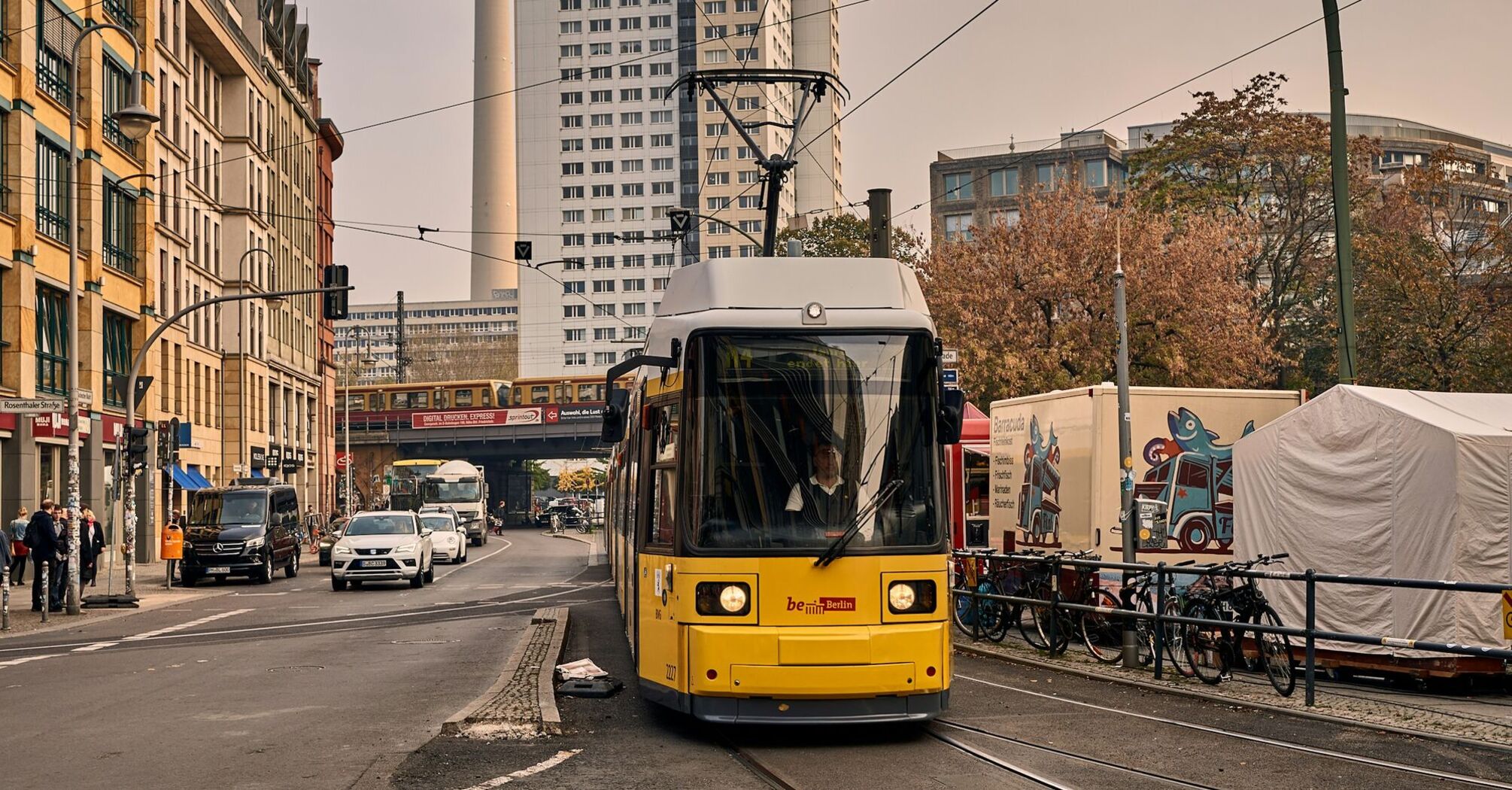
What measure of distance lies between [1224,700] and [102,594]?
25.6 meters

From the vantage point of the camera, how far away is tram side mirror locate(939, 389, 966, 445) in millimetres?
11367

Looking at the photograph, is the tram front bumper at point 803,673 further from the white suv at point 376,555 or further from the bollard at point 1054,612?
the white suv at point 376,555

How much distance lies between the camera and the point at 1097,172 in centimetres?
10419

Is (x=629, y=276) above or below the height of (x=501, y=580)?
above

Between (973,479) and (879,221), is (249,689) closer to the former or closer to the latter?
(879,221)

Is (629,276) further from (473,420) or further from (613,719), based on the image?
(613,719)

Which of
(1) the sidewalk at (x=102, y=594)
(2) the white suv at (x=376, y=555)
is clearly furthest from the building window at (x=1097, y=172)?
(2) the white suv at (x=376, y=555)

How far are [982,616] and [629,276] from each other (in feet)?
452

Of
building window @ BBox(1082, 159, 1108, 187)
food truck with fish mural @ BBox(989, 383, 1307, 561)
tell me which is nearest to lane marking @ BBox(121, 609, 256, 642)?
food truck with fish mural @ BBox(989, 383, 1307, 561)

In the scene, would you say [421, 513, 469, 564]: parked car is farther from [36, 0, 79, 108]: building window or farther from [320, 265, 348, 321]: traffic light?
[36, 0, 79, 108]: building window

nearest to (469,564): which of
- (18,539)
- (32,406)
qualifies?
(18,539)

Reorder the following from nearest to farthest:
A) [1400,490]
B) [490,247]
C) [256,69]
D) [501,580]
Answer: [1400,490], [501,580], [256,69], [490,247]

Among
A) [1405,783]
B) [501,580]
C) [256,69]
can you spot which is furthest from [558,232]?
[1405,783]

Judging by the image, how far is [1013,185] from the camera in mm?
104500
